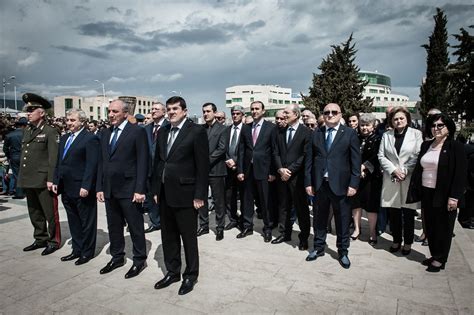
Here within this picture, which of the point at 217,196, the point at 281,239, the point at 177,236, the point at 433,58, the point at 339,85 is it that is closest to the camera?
the point at 177,236

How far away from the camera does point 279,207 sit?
5562 millimetres

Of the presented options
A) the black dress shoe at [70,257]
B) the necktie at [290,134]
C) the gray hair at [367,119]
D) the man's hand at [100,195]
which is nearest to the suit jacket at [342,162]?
the necktie at [290,134]

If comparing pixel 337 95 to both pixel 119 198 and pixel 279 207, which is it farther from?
pixel 119 198

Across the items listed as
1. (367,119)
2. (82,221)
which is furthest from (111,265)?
(367,119)

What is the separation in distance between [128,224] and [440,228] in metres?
3.85

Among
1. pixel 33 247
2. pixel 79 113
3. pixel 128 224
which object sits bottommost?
pixel 33 247

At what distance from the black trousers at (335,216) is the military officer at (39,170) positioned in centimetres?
379

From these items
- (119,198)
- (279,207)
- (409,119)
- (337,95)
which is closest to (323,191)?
(279,207)

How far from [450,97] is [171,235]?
85.1 feet

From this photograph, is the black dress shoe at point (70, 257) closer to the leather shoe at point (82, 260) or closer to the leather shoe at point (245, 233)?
the leather shoe at point (82, 260)

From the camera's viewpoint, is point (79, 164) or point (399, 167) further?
point (399, 167)

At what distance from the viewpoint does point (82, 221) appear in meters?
4.57

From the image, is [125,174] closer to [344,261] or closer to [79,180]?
[79,180]

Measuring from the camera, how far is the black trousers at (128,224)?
4141mm
